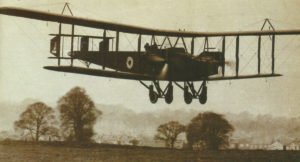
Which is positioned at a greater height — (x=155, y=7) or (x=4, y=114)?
(x=155, y=7)

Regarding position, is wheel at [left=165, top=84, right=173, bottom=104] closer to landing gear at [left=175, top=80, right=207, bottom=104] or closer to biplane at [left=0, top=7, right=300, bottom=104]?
biplane at [left=0, top=7, right=300, bottom=104]

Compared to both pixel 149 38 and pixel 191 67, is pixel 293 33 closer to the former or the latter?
pixel 191 67

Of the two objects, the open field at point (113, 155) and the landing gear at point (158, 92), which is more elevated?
the landing gear at point (158, 92)

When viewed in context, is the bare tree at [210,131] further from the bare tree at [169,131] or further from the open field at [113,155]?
the open field at [113,155]

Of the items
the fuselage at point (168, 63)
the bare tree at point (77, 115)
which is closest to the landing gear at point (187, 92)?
the fuselage at point (168, 63)

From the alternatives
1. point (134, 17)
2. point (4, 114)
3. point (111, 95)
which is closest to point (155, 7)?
point (134, 17)
